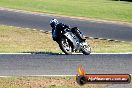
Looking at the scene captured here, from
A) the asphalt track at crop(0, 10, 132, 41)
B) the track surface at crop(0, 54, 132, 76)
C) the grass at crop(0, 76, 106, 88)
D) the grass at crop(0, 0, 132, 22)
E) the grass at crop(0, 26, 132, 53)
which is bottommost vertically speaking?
the grass at crop(0, 0, 132, 22)

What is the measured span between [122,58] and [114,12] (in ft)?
75.3

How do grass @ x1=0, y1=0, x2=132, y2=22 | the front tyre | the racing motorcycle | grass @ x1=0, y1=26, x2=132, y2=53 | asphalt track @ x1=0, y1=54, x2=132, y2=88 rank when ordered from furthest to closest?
grass @ x1=0, y1=0, x2=132, y2=22, grass @ x1=0, y1=26, x2=132, y2=53, the racing motorcycle, the front tyre, asphalt track @ x1=0, y1=54, x2=132, y2=88

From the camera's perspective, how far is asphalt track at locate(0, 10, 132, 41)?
28.0 meters

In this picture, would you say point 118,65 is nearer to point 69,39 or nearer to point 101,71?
point 101,71

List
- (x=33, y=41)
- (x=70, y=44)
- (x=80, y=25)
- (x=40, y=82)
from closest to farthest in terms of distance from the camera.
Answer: (x=40, y=82), (x=70, y=44), (x=33, y=41), (x=80, y=25)

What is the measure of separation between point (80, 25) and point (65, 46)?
45.9ft

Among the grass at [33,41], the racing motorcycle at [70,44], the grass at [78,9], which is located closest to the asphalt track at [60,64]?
the racing motorcycle at [70,44]

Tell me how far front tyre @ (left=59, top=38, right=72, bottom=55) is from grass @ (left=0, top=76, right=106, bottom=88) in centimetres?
436

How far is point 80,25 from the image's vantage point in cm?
3141

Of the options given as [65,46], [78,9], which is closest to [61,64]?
[65,46]

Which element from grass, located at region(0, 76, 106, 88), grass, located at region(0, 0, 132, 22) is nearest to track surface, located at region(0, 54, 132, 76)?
grass, located at region(0, 76, 106, 88)

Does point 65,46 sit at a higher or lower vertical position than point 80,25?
higher

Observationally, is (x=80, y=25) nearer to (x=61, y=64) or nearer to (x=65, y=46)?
(x=65, y=46)

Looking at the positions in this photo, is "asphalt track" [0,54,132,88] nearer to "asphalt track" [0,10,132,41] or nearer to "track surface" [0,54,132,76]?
"track surface" [0,54,132,76]
